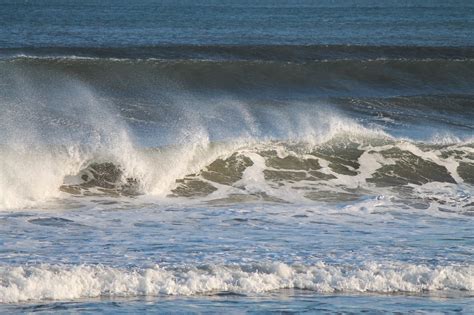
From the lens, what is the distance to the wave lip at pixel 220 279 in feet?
27.5

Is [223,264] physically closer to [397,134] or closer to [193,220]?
[193,220]

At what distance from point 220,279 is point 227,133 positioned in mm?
7241

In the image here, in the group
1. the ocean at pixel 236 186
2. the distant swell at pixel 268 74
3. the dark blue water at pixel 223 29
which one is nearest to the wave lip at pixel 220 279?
the ocean at pixel 236 186

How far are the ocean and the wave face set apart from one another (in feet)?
0.15

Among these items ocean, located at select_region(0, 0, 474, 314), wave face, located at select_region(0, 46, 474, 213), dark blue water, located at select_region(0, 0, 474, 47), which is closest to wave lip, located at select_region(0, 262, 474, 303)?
ocean, located at select_region(0, 0, 474, 314)

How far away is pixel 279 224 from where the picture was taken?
36.7 ft

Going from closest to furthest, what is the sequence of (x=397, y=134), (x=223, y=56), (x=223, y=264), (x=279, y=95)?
(x=223, y=264) → (x=397, y=134) → (x=279, y=95) → (x=223, y=56)

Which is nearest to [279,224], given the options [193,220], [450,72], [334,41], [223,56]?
[193,220]

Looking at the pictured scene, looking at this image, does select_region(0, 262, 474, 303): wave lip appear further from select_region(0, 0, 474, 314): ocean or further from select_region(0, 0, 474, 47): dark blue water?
select_region(0, 0, 474, 47): dark blue water

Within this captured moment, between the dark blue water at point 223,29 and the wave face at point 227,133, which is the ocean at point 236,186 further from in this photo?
the dark blue water at point 223,29

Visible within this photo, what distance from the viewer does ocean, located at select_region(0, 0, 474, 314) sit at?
8641mm

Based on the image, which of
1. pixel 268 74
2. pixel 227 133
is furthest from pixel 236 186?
pixel 268 74

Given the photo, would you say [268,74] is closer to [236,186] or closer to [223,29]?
[236,186]

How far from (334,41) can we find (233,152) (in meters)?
21.1
